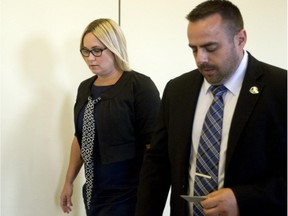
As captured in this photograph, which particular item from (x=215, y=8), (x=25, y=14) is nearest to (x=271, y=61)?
(x=215, y=8)

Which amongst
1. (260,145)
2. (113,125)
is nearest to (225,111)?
(260,145)

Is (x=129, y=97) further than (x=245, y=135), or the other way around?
(x=129, y=97)

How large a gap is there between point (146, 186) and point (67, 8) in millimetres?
1170

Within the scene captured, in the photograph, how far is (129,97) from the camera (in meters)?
1.70

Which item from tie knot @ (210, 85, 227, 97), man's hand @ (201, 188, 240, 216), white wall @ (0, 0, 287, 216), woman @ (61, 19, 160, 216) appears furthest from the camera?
white wall @ (0, 0, 287, 216)

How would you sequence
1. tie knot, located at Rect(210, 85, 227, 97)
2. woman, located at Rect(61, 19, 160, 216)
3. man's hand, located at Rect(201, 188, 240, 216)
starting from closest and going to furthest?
man's hand, located at Rect(201, 188, 240, 216)
tie knot, located at Rect(210, 85, 227, 97)
woman, located at Rect(61, 19, 160, 216)

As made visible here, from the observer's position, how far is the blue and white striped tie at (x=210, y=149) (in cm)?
120

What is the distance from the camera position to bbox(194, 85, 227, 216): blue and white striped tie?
120 centimetres

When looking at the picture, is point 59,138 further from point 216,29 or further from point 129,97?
point 216,29

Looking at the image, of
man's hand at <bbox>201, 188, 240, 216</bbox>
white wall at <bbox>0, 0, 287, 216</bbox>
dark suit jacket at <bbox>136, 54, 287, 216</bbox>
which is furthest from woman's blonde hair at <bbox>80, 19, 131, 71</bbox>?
man's hand at <bbox>201, 188, 240, 216</bbox>

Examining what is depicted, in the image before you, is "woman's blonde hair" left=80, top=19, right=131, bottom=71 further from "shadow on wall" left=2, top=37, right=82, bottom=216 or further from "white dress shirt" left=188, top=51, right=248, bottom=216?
"white dress shirt" left=188, top=51, right=248, bottom=216

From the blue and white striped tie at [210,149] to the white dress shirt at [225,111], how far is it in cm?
1

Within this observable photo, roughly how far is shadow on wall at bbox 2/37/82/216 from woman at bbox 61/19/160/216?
1.31 ft

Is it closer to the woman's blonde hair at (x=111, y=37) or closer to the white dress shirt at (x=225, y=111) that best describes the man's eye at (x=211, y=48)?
the white dress shirt at (x=225, y=111)
